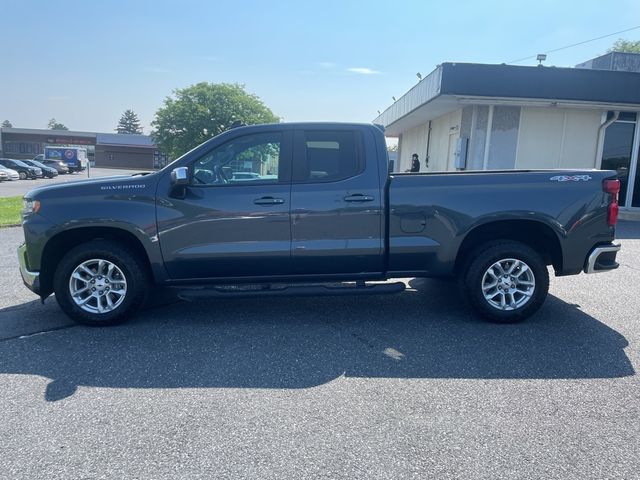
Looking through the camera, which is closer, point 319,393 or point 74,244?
point 319,393

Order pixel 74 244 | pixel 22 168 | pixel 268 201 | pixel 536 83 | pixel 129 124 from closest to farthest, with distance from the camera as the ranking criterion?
pixel 268 201
pixel 74 244
pixel 536 83
pixel 22 168
pixel 129 124

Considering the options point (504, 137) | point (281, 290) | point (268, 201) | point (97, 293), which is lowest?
point (97, 293)

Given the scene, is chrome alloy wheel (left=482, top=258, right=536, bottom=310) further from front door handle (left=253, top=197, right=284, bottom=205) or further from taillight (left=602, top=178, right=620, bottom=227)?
front door handle (left=253, top=197, right=284, bottom=205)

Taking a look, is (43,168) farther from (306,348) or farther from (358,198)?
(306,348)

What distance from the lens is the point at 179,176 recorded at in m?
4.92

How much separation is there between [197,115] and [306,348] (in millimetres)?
35267

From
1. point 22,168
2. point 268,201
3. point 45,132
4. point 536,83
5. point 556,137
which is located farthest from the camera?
point 45,132

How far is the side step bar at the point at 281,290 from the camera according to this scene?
16.6ft

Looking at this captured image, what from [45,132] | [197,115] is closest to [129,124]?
[45,132]

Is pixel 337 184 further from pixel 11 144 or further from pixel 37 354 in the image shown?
pixel 11 144

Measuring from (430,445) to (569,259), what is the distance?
3.18 m

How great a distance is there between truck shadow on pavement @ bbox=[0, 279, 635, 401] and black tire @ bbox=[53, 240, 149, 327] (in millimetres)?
144

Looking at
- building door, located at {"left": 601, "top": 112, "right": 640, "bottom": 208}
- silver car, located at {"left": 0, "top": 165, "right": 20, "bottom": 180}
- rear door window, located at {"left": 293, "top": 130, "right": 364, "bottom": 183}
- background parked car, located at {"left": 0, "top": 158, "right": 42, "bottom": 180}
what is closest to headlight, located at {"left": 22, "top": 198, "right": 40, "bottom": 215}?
rear door window, located at {"left": 293, "top": 130, "right": 364, "bottom": 183}

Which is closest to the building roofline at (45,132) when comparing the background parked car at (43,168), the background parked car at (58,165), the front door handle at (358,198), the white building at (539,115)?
the background parked car at (58,165)
